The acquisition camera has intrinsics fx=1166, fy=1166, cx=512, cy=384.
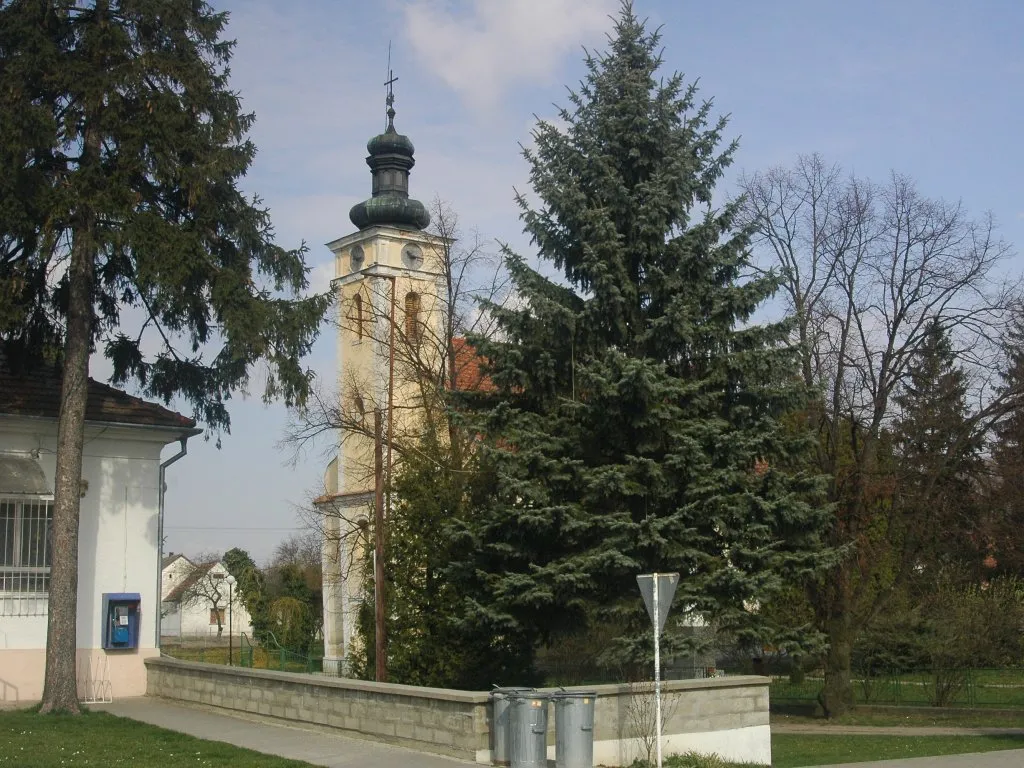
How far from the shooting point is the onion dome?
51812mm

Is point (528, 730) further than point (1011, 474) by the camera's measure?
No

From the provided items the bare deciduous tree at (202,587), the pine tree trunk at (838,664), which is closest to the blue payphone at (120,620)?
the pine tree trunk at (838,664)

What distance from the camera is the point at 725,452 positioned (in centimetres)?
1850

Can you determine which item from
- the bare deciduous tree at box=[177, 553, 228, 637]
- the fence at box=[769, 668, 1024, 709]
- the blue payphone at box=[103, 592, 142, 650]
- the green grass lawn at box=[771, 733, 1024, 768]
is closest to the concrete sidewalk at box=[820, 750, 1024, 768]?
the green grass lawn at box=[771, 733, 1024, 768]

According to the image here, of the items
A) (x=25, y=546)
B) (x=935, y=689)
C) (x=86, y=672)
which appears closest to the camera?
(x=25, y=546)

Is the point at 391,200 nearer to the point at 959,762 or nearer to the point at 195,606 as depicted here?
the point at 959,762

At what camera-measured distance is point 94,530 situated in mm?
21734

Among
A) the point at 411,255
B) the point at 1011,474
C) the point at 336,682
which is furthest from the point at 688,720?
the point at 411,255

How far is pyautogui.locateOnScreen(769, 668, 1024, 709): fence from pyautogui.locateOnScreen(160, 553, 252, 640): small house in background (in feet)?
189

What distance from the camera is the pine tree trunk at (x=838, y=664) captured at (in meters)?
26.8

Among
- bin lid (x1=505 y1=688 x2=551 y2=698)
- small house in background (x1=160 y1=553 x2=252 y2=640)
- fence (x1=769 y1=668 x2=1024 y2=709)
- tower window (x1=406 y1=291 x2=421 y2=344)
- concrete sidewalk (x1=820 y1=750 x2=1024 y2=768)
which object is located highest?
tower window (x1=406 y1=291 x2=421 y2=344)

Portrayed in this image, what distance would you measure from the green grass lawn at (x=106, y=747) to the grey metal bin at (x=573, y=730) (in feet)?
9.26

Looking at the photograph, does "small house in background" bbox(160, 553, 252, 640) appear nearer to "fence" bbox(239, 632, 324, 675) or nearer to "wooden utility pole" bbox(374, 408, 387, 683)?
"fence" bbox(239, 632, 324, 675)

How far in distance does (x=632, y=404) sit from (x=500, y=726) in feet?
21.2
